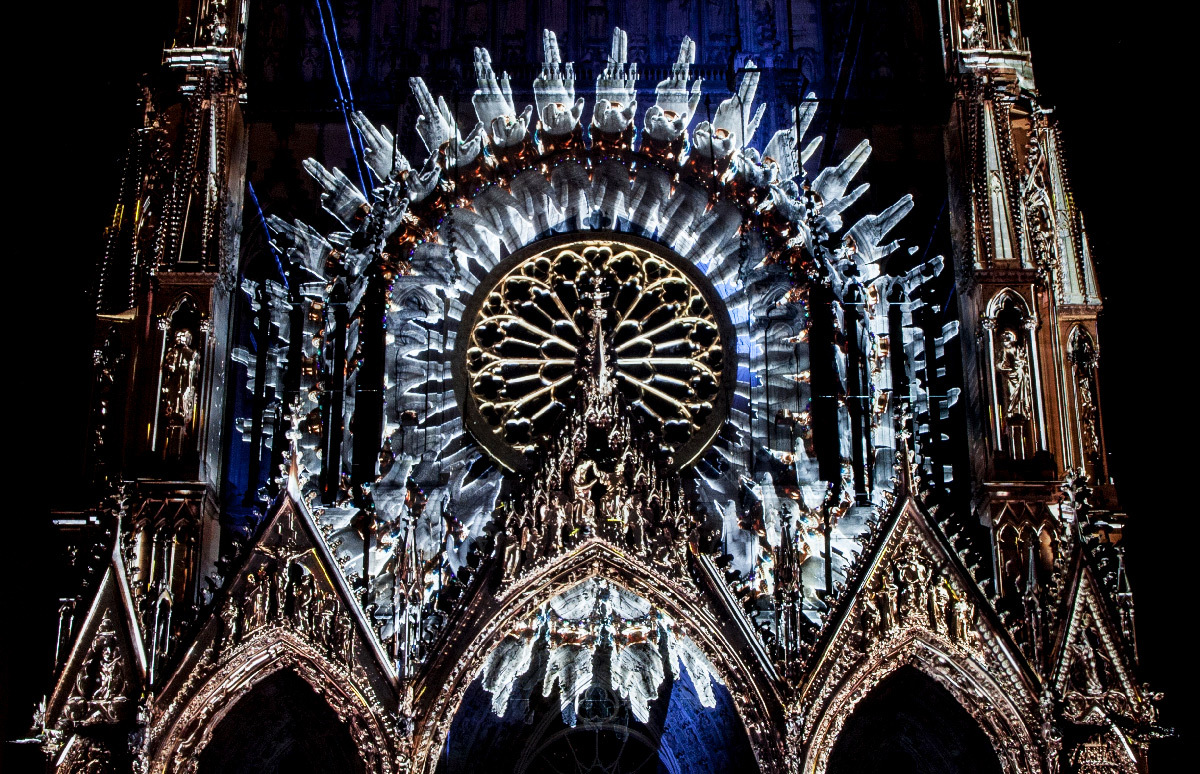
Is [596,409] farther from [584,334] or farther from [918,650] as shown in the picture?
[918,650]

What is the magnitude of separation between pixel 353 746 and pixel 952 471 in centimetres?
738

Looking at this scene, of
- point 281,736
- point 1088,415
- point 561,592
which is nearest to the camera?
point 561,592

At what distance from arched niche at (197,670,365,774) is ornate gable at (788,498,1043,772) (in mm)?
4313

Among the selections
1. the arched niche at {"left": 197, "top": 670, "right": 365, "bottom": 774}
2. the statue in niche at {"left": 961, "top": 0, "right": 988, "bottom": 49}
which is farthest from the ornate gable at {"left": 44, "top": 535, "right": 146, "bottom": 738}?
the statue in niche at {"left": 961, "top": 0, "right": 988, "bottom": 49}

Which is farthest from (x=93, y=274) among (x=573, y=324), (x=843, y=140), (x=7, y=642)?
(x=843, y=140)

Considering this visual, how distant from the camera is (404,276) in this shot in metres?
16.8

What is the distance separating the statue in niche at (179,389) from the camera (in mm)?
15070

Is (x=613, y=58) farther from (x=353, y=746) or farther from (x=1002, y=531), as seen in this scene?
(x=353, y=746)

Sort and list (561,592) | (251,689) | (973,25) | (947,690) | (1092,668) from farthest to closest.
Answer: (973,25), (561,592), (947,690), (251,689), (1092,668)

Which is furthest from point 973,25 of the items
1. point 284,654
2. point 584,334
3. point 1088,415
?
point 284,654

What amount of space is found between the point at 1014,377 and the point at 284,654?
26.2 ft

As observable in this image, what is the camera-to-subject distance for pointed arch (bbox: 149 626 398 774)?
508 inches

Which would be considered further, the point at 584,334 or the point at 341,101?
the point at 341,101

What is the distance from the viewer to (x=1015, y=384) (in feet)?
50.6
